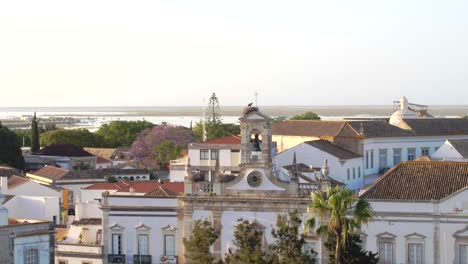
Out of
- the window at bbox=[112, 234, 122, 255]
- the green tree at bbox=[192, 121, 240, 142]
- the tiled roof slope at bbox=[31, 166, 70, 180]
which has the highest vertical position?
the green tree at bbox=[192, 121, 240, 142]

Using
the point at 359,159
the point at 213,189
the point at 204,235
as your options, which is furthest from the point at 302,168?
the point at 204,235

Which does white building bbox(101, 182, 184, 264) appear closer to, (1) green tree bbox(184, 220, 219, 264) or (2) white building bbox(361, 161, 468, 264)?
(1) green tree bbox(184, 220, 219, 264)

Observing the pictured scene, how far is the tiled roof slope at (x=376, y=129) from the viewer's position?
175ft

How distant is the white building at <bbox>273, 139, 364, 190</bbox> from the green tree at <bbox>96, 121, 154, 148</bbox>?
62.6m

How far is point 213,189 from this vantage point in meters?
40.2

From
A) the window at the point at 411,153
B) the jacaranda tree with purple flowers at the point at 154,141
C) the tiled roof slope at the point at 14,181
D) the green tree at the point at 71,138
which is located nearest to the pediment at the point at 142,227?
the tiled roof slope at the point at 14,181

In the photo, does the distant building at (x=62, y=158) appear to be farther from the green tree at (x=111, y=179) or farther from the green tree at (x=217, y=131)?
the green tree at (x=111, y=179)

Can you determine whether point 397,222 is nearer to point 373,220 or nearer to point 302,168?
point 373,220

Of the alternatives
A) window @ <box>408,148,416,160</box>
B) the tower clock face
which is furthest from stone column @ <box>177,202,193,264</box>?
window @ <box>408,148,416,160</box>

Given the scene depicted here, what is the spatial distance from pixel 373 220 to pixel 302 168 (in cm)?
1039

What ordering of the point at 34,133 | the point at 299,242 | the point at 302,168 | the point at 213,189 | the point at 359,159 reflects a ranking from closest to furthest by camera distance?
the point at 299,242 < the point at 213,189 < the point at 302,168 < the point at 359,159 < the point at 34,133

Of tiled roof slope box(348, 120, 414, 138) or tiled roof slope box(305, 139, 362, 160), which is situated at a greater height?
tiled roof slope box(348, 120, 414, 138)

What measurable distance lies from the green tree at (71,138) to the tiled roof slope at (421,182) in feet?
221

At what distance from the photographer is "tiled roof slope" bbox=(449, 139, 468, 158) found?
5278 cm
